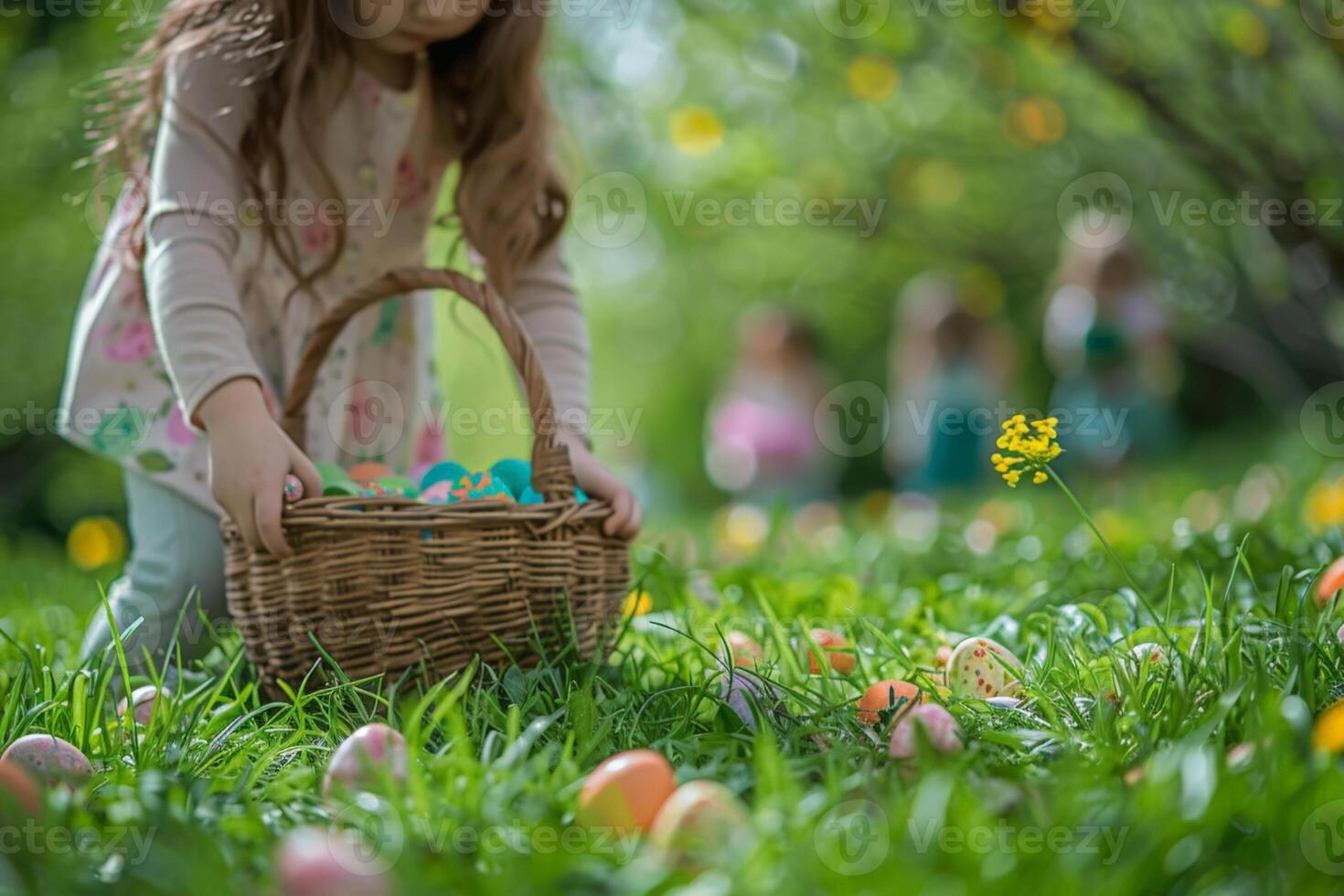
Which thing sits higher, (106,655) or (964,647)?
(106,655)

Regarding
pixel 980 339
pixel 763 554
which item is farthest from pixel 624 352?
pixel 763 554

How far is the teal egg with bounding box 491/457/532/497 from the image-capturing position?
1.78 meters

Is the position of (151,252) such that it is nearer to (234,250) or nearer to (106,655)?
(234,250)

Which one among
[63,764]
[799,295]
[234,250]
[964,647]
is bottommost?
[799,295]

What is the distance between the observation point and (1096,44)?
Result: 250 cm

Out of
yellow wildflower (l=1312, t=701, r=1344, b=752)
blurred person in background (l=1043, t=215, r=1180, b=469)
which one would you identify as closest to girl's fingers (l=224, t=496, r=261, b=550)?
yellow wildflower (l=1312, t=701, r=1344, b=752)

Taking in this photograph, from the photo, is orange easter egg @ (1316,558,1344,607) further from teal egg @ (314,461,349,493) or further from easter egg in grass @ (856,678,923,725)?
teal egg @ (314,461,349,493)

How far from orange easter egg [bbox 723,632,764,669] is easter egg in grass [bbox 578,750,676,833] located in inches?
15.5

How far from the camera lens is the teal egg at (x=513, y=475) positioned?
5.83 ft

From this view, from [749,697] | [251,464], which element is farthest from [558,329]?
[749,697]

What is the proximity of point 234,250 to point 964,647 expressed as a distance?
116cm
